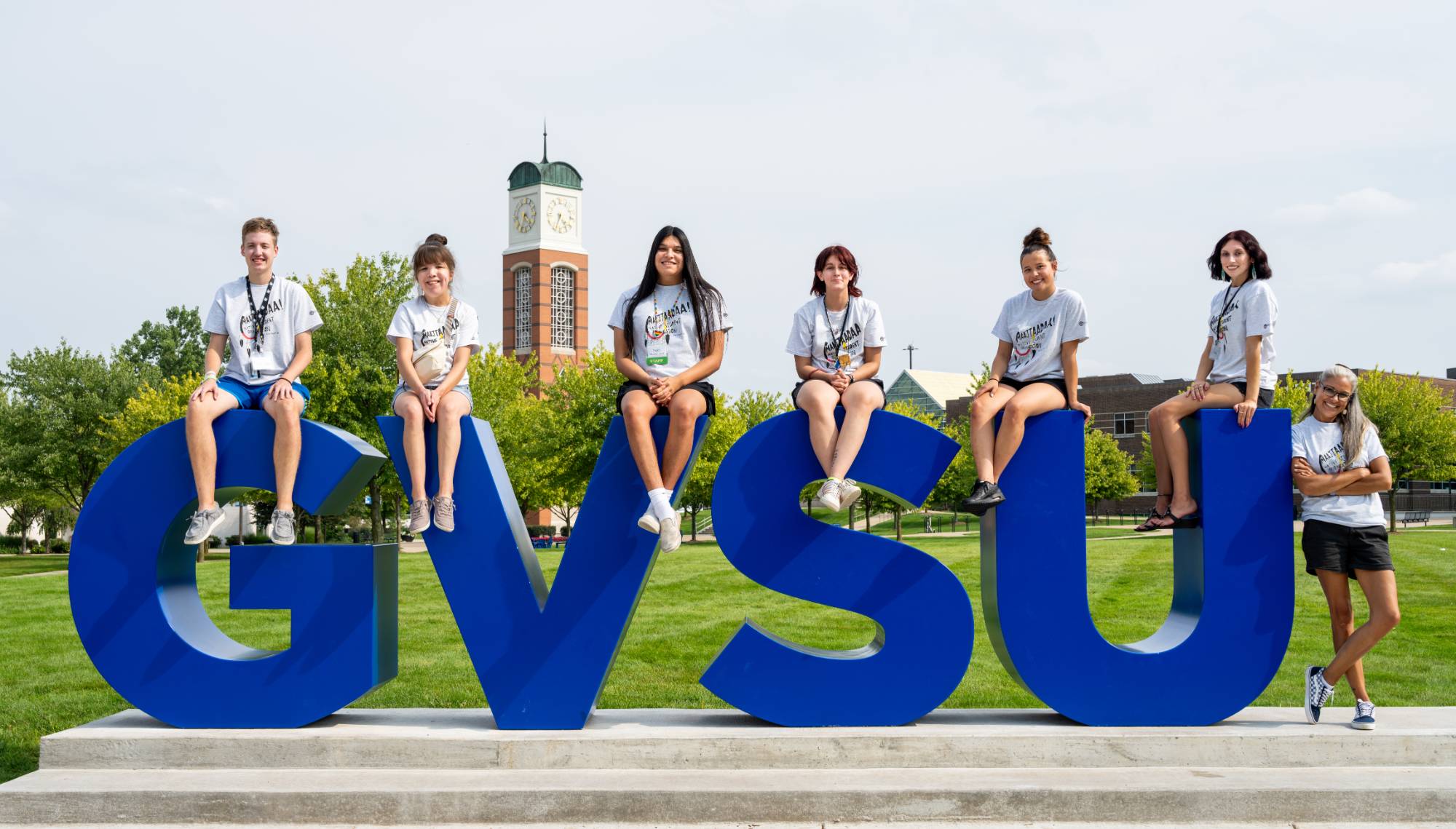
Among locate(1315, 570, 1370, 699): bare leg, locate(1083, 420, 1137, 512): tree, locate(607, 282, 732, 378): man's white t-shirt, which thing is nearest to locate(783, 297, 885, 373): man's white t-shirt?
locate(607, 282, 732, 378): man's white t-shirt

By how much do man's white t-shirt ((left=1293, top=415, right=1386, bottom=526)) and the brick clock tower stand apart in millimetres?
81841

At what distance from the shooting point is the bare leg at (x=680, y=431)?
700 cm

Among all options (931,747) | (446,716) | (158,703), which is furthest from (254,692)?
(931,747)

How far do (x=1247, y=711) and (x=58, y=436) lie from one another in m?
41.9

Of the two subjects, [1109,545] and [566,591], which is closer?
[566,591]

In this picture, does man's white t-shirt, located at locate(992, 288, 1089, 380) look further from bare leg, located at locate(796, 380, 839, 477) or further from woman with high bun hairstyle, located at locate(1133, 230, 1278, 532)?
bare leg, located at locate(796, 380, 839, 477)

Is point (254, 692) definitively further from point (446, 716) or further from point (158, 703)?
point (446, 716)

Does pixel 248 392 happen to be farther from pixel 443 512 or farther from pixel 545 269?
pixel 545 269

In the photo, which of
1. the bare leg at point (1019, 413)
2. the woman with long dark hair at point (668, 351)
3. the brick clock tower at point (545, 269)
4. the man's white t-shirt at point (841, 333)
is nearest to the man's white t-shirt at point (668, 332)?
the woman with long dark hair at point (668, 351)

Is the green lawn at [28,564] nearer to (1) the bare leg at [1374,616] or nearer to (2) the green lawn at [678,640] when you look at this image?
(2) the green lawn at [678,640]

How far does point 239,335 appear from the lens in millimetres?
7441

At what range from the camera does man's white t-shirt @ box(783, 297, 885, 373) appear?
23.8 feet

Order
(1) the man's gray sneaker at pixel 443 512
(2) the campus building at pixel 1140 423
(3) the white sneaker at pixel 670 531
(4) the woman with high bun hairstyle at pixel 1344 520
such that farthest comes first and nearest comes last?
(2) the campus building at pixel 1140 423, (1) the man's gray sneaker at pixel 443 512, (4) the woman with high bun hairstyle at pixel 1344 520, (3) the white sneaker at pixel 670 531

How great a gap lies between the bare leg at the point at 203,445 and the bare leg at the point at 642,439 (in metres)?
2.51
